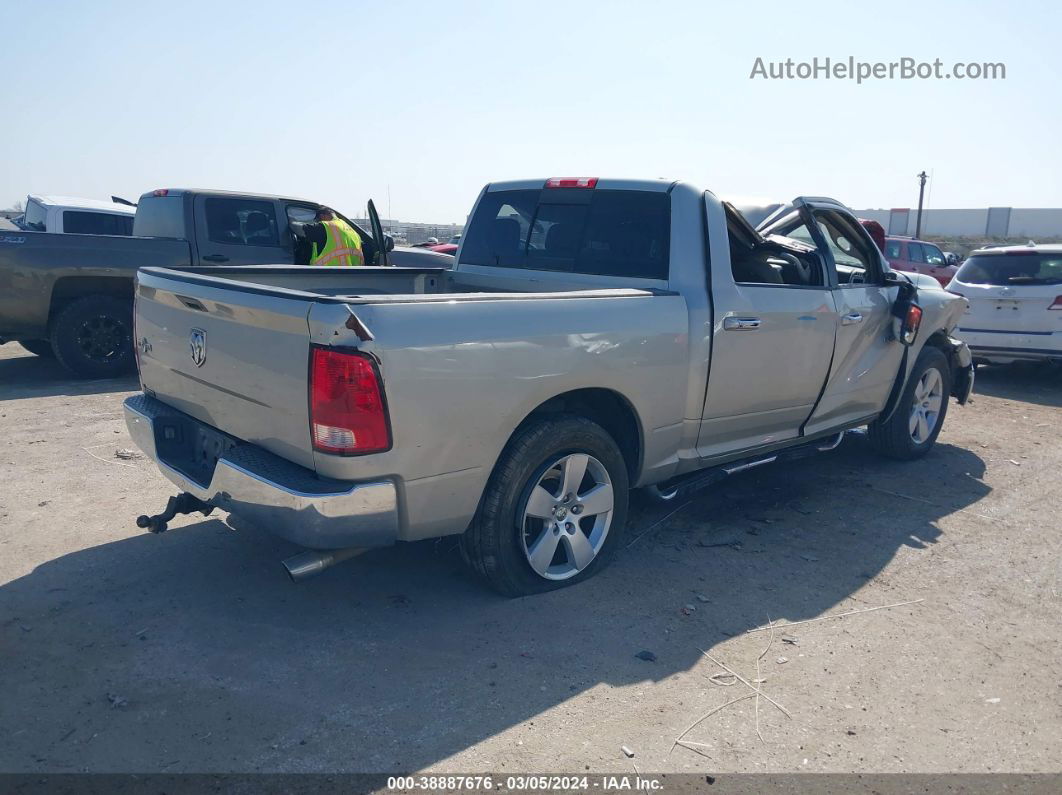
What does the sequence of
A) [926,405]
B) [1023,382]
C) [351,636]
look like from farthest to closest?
[1023,382]
[926,405]
[351,636]

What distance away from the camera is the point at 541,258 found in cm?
501

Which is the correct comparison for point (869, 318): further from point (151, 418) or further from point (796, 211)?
point (151, 418)

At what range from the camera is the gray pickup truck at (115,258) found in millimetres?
8094

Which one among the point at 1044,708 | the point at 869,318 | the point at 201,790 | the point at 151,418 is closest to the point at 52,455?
the point at 151,418

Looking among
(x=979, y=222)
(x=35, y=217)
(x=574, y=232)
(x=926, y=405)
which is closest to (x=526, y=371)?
(x=574, y=232)

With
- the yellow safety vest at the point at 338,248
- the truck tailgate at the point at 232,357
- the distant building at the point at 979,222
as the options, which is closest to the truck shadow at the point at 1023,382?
the yellow safety vest at the point at 338,248

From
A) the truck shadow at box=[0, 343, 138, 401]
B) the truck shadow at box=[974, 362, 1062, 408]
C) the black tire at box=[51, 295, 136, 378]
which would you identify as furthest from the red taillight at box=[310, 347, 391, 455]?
the truck shadow at box=[974, 362, 1062, 408]

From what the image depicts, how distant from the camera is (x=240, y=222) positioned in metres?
9.38

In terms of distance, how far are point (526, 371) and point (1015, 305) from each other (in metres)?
8.42

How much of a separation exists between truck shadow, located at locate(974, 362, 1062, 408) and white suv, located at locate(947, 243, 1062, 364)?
34cm

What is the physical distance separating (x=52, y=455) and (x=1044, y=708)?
594cm

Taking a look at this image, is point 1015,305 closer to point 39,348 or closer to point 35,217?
point 39,348

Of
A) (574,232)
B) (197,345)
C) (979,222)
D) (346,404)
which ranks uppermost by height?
(979,222)

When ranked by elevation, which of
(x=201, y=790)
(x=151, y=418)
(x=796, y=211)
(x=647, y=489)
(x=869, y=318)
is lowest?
(x=201, y=790)
